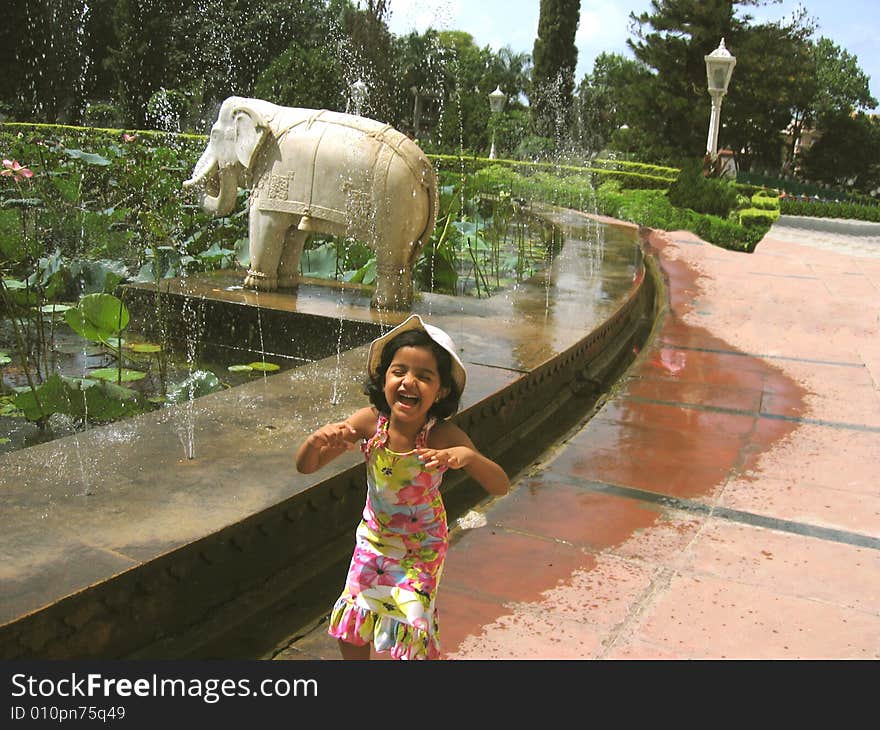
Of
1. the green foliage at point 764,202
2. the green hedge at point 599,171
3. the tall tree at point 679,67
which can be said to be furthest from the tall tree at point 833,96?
the green foliage at point 764,202

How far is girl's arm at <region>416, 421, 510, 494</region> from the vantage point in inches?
73.1

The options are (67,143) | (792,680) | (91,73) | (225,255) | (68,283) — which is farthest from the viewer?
(91,73)

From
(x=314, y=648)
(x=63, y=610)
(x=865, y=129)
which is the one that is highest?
(x=865, y=129)

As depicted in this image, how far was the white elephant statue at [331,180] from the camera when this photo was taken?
4617mm

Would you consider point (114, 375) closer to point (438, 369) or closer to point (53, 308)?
point (53, 308)

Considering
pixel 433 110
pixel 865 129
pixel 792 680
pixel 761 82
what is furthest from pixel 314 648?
pixel 433 110

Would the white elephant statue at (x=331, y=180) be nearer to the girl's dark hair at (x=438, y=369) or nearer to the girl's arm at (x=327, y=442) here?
the girl's dark hair at (x=438, y=369)

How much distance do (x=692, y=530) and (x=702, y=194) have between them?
12899mm

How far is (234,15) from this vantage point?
32031mm

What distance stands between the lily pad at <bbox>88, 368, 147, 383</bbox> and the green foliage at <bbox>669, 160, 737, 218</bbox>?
A: 1207cm

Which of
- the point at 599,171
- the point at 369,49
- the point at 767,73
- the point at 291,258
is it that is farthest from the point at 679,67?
the point at 291,258

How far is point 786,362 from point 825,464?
2011 mm

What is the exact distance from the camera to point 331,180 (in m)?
4.70

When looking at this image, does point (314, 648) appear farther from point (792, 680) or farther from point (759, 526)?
point (759, 526)
